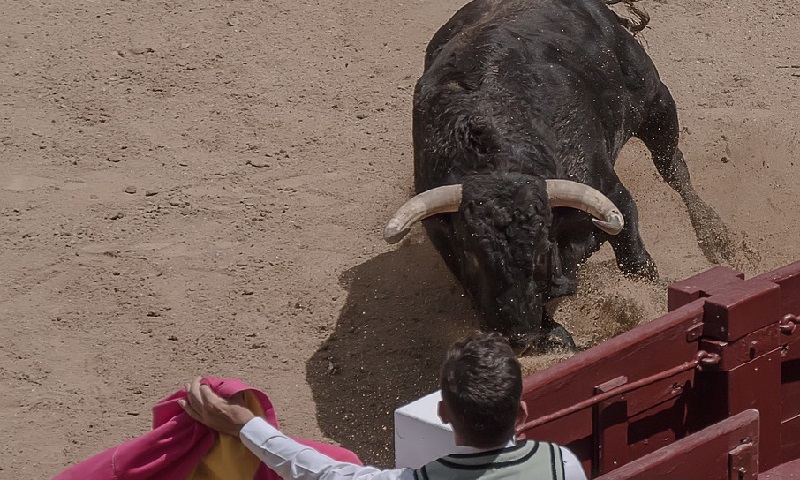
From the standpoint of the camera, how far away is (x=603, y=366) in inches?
121

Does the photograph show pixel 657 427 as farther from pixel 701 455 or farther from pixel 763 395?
pixel 701 455

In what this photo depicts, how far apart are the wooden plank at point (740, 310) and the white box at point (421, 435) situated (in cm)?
77

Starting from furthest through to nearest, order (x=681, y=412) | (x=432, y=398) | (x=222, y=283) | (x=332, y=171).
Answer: (x=332, y=171)
(x=222, y=283)
(x=681, y=412)
(x=432, y=398)

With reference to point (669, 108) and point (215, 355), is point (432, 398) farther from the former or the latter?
point (669, 108)

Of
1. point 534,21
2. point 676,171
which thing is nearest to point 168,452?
point 534,21

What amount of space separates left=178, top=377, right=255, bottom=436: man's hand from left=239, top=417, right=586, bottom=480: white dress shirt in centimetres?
5

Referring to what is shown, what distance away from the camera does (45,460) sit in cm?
468

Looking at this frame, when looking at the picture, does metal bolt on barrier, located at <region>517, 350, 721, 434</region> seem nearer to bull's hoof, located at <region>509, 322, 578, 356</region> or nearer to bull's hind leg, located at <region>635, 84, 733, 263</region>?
bull's hoof, located at <region>509, 322, 578, 356</region>

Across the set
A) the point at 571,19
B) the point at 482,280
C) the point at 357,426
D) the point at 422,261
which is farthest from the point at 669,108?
the point at 357,426

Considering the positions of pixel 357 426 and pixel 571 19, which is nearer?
pixel 357 426

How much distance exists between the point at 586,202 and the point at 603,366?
1.87 meters

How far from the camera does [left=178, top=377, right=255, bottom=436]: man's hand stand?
2.63 meters

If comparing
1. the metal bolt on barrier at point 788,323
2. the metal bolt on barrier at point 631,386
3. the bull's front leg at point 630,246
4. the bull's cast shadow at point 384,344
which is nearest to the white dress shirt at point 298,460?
the metal bolt on barrier at point 631,386

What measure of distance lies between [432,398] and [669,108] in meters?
3.92
